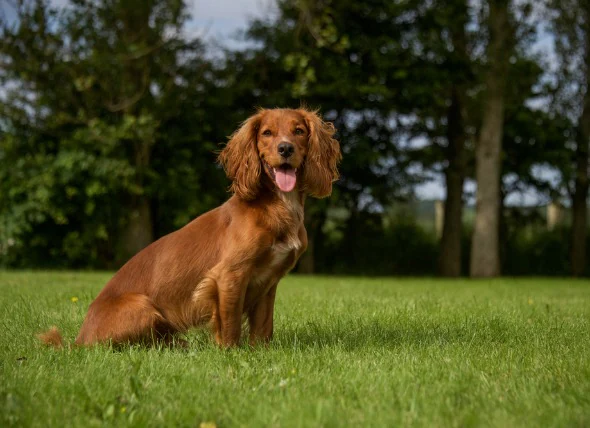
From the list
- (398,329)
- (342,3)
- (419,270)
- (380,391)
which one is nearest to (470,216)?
(419,270)

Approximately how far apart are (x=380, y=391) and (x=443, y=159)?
15351mm

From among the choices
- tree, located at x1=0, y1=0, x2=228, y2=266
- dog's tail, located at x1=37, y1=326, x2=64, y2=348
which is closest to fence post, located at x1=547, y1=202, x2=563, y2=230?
tree, located at x1=0, y1=0, x2=228, y2=266

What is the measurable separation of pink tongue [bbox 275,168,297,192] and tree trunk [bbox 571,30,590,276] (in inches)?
634

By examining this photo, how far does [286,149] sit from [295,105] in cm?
1248

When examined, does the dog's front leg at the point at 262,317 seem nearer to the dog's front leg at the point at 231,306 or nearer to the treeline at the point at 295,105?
the dog's front leg at the point at 231,306

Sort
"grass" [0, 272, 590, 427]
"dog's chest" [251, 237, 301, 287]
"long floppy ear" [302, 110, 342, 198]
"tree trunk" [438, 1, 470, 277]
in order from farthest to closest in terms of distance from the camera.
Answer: "tree trunk" [438, 1, 470, 277]
"long floppy ear" [302, 110, 342, 198]
"dog's chest" [251, 237, 301, 287]
"grass" [0, 272, 590, 427]

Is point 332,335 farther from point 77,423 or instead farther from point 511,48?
point 511,48

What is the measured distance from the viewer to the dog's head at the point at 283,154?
14.4 ft

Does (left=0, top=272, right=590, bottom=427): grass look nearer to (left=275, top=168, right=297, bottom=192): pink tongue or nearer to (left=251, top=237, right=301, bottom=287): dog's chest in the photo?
(left=251, top=237, right=301, bottom=287): dog's chest

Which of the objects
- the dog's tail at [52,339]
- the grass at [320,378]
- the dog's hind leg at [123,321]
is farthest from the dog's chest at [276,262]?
the dog's tail at [52,339]

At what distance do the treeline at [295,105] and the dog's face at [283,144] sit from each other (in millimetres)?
9079

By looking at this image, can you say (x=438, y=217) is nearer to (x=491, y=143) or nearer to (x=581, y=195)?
(x=581, y=195)

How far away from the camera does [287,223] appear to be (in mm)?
4352

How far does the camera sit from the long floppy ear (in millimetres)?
4594
